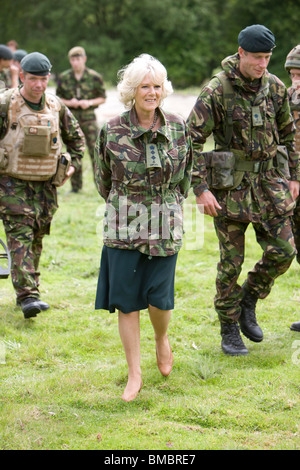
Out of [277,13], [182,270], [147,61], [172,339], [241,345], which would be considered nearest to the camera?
[147,61]

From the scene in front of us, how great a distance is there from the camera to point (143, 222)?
4.60 metres

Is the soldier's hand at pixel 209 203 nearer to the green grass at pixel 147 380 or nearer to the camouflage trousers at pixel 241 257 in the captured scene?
the camouflage trousers at pixel 241 257

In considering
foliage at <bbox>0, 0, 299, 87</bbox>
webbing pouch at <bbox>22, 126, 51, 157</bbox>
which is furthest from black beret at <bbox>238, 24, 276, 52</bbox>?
foliage at <bbox>0, 0, 299, 87</bbox>

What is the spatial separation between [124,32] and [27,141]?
36236mm

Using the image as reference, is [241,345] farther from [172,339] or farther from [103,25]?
[103,25]

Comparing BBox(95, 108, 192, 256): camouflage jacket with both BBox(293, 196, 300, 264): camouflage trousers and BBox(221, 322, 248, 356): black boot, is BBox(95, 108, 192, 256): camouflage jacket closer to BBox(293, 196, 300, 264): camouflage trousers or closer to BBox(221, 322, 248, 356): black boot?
→ BBox(221, 322, 248, 356): black boot

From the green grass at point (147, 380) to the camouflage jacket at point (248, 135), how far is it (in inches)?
44.6

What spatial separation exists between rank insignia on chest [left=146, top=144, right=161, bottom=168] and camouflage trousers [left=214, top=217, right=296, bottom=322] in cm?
114

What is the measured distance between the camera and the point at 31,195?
657 cm

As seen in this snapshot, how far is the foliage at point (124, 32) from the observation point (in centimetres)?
Answer: 4016

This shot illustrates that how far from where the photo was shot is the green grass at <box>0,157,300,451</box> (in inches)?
165

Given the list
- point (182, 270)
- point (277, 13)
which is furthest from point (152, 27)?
point (182, 270)

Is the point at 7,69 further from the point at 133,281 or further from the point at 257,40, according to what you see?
the point at 133,281
